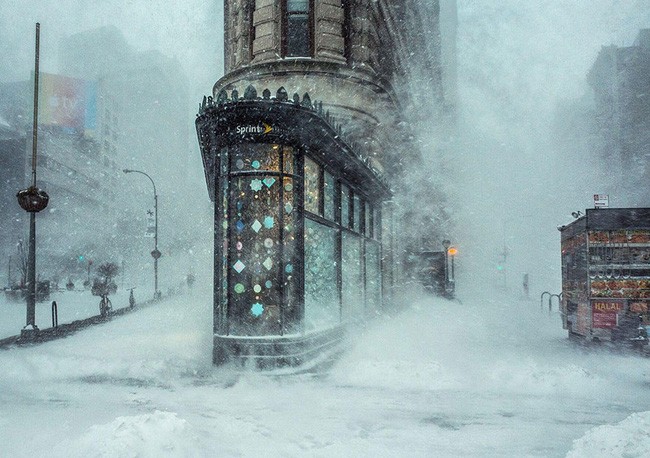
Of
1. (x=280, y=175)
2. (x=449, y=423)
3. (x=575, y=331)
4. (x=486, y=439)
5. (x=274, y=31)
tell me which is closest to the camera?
(x=486, y=439)

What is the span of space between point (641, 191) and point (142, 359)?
73.6 meters

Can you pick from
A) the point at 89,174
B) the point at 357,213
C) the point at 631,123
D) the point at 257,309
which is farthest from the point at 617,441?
the point at 89,174

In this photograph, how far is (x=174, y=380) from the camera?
27.6ft

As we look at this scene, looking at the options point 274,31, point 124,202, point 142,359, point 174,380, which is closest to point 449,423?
point 174,380

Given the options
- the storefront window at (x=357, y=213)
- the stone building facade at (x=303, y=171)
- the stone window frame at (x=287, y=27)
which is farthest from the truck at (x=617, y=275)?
the stone window frame at (x=287, y=27)

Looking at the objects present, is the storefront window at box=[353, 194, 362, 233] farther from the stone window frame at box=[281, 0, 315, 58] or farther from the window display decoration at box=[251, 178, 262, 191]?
the window display decoration at box=[251, 178, 262, 191]

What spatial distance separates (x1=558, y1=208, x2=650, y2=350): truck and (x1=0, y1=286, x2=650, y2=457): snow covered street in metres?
0.61

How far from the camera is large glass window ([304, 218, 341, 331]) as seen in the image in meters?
10.5

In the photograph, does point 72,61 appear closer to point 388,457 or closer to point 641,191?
point 641,191

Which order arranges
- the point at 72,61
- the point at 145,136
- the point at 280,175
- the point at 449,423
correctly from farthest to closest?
the point at 72,61
the point at 145,136
the point at 280,175
the point at 449,423

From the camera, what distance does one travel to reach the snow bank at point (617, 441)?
185 inches

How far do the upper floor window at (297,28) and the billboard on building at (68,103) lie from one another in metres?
77.5

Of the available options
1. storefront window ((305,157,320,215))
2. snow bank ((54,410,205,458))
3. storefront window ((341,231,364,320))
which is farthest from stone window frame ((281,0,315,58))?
snow bank ((54,410,205,458))

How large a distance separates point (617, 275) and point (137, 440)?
32.1ft
